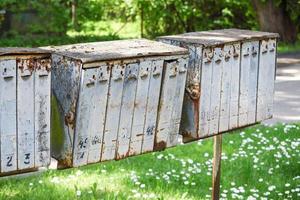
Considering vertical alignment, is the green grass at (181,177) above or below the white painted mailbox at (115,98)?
below

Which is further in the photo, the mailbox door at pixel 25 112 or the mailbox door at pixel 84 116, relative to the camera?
the mailbox door at pixel 84 116

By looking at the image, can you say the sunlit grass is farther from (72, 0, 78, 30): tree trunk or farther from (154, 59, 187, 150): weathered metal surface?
(154, 59, 187, 150): weathered metal surface

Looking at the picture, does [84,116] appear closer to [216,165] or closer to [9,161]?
[9,161]

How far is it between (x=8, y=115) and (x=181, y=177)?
321cm

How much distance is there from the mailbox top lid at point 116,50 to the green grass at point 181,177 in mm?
1859

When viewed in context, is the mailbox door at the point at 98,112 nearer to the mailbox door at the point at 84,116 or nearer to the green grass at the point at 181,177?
the mailbox door at the point at 84,116

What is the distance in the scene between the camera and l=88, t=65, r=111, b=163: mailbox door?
3.32 meters

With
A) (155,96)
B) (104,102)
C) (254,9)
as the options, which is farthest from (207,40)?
(254,9)

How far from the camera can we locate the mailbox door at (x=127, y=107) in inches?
136

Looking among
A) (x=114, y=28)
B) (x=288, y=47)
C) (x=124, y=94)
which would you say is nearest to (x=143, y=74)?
(x=124, y=94)

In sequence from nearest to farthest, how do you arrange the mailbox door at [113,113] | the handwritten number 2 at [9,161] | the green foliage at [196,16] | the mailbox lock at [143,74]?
the handwritten number 2 at [9,161]
the mailbox door at [113,113]
the mailbox lock at [143,74]
the green foliage at [196,16]

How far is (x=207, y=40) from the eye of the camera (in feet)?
13.1

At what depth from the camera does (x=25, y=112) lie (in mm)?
3150

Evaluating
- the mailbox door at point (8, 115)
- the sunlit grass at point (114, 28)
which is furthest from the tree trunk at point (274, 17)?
the mailbox door at point (8, 115)
